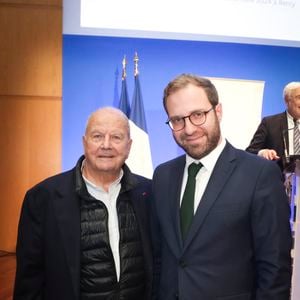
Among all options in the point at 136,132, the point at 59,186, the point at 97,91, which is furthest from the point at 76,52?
the point at 59,186

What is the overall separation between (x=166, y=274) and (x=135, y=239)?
257mm

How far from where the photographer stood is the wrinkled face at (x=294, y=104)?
10.8 feet

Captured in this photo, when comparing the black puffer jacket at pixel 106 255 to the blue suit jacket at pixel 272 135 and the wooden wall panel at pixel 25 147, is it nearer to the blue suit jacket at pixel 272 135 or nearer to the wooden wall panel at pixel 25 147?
the blue suit jacket at pixel 272 135

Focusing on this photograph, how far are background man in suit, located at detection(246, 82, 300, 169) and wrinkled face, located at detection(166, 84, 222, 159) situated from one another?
1965 mm

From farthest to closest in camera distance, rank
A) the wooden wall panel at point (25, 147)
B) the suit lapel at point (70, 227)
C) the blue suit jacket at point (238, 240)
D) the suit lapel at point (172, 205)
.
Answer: the wooden wall panel at point (25, 147) → the suit lapel at point (70, 227) → the suit lapel at point (172, 205) → the blue suit jacket at point (238, 240)

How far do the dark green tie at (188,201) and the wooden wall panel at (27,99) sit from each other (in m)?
2.97

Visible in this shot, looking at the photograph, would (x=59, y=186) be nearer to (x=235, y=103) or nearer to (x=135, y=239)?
(x=135, y=239)

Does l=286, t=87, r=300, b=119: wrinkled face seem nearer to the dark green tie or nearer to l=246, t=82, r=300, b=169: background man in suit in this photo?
l=246, t=82, r=300, b=169: background man in suit

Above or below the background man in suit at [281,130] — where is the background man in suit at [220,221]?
below

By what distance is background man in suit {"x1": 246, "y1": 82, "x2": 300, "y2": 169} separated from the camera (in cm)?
326

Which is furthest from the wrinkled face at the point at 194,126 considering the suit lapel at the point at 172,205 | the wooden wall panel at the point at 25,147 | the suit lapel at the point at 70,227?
the wooden wall panel at the point at 25,147

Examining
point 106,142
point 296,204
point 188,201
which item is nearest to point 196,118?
point 188,201

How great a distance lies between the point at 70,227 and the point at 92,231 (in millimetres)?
97

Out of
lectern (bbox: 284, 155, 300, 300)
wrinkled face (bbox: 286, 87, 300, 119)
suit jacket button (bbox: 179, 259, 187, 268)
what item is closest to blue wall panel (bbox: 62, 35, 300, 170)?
wrinkled face (bbox: 286, 87, 300, 119)
